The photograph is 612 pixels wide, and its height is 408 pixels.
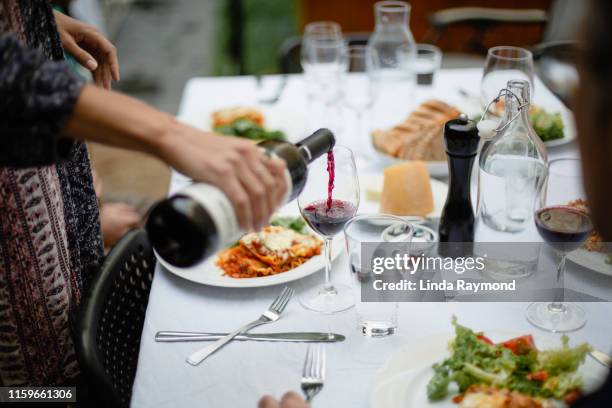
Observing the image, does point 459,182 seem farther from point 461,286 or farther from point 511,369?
point 511,369

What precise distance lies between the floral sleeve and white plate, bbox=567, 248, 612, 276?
99 cm

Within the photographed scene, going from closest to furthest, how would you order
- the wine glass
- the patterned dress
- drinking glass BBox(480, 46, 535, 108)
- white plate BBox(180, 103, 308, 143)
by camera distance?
the patterned dress < drinking glass BBox(480, 46, 535, 108) < the wine glass < white plate BBox(180, 103, 308, 143)

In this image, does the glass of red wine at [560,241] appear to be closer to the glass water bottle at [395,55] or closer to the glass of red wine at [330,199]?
the glass of red wine at [330,199]

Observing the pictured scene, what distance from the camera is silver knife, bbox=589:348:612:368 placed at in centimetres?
99

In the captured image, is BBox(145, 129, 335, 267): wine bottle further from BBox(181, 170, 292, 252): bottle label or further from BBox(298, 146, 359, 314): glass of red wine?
BBox(298, 146, 359, 314): glass of red wine

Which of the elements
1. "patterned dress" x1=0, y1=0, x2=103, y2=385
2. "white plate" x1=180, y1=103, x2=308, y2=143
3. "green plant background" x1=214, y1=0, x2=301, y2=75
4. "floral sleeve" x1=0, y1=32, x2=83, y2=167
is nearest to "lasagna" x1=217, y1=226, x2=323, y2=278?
"patterned dress" x1=0, y1=0, x2=103, y2=385

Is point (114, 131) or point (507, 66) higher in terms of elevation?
point (114, 131)

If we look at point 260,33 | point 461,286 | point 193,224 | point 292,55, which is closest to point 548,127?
point 461,286

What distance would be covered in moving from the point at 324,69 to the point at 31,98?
1451mm

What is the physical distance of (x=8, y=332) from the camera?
4.31 feet

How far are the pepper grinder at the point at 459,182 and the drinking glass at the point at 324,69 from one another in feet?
2.56

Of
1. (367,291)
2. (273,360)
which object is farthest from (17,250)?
(367,291)

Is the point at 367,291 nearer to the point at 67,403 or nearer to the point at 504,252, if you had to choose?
the point at 504,252

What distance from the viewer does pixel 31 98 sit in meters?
0.85
